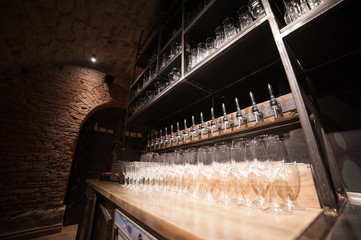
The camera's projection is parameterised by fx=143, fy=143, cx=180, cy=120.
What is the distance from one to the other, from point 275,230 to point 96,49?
411 cm

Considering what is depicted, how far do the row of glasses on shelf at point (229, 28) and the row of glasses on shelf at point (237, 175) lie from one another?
89 cm

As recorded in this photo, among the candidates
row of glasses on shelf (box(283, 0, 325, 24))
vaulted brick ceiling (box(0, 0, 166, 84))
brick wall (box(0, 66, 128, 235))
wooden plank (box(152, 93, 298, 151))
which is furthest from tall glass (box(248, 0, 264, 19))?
brick wall (box(0, 66, 128, 235))

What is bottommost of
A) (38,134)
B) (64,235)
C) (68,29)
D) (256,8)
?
(64,235)

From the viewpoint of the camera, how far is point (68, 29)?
2703 millimetres

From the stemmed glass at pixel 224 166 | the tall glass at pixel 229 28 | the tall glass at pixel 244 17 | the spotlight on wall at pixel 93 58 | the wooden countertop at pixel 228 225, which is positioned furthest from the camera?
the spotlight on wall at pixel 93 58

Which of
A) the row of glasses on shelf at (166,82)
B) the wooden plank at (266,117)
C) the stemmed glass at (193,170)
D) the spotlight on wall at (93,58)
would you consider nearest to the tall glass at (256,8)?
the wooden plank at (266,117)

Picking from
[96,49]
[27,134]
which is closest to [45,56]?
[96,49]

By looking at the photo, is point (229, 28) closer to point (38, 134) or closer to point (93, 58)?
point (93, 58)

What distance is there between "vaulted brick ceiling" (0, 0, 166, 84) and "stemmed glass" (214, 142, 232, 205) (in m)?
2.99

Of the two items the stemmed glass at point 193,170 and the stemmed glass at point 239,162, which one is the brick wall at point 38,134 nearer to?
the stemmed glass at point 193,170

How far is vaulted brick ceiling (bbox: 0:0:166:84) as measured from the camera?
7.57ft

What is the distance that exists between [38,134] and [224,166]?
366cm

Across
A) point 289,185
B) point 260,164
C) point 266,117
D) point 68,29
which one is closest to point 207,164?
point 260,164

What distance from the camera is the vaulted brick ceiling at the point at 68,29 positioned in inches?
90.8
